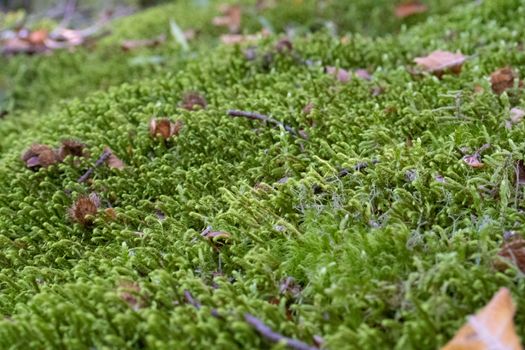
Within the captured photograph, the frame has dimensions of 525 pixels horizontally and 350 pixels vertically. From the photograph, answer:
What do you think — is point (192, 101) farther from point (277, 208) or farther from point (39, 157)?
point (277, 208)

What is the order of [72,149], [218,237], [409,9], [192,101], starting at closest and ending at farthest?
[218,237] → [72,149] → [192,101] → [409,9]

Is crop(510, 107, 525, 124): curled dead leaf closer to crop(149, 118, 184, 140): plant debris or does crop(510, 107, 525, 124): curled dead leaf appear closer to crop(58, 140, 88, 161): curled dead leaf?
crop(149, 118, 184, 140): plant debris

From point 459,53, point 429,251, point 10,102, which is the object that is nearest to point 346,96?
point 459,53

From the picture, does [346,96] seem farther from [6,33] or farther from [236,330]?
[6,33]

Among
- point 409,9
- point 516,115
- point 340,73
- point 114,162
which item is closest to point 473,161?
point 516,115

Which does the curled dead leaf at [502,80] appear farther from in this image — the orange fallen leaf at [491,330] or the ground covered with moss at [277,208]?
the orange fallen leaf at [491,330]

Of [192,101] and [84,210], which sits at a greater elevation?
[192,101]

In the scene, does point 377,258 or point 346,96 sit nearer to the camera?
point 377,258
